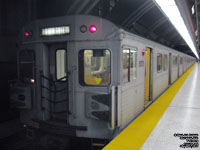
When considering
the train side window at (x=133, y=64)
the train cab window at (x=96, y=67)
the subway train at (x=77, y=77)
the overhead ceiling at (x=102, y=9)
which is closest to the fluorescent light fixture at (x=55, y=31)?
the subway train at (x=77, y=77)

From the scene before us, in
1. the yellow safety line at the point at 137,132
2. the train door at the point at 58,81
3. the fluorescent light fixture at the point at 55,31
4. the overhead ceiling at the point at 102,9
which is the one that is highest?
the overhead ceiling at the point at 102,9

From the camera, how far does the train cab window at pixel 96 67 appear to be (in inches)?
165

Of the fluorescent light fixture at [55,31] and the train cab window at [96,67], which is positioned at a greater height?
the fluorescent light fixture at [55,31]

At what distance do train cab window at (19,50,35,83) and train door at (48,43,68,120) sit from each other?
1.48 feet

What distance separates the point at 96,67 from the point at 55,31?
1.15m

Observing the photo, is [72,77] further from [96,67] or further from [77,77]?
[96,67]

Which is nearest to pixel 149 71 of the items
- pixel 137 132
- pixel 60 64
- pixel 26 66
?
pixel 137 132

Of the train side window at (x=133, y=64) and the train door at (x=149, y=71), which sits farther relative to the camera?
the train door at (x=149, y=71)

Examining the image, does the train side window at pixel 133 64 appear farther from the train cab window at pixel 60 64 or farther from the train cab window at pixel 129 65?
the train cab window at pixel 60 64

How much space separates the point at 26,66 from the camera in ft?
16.0

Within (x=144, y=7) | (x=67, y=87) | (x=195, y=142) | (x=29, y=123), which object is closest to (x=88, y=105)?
(x=67, y=87)

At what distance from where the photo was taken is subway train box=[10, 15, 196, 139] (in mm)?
4098

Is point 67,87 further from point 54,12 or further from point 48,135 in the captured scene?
point 54,12

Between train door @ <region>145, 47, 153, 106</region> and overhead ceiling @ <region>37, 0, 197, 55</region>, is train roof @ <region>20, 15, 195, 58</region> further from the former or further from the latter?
train door @ <region>145, 47, 153, 106</region>
